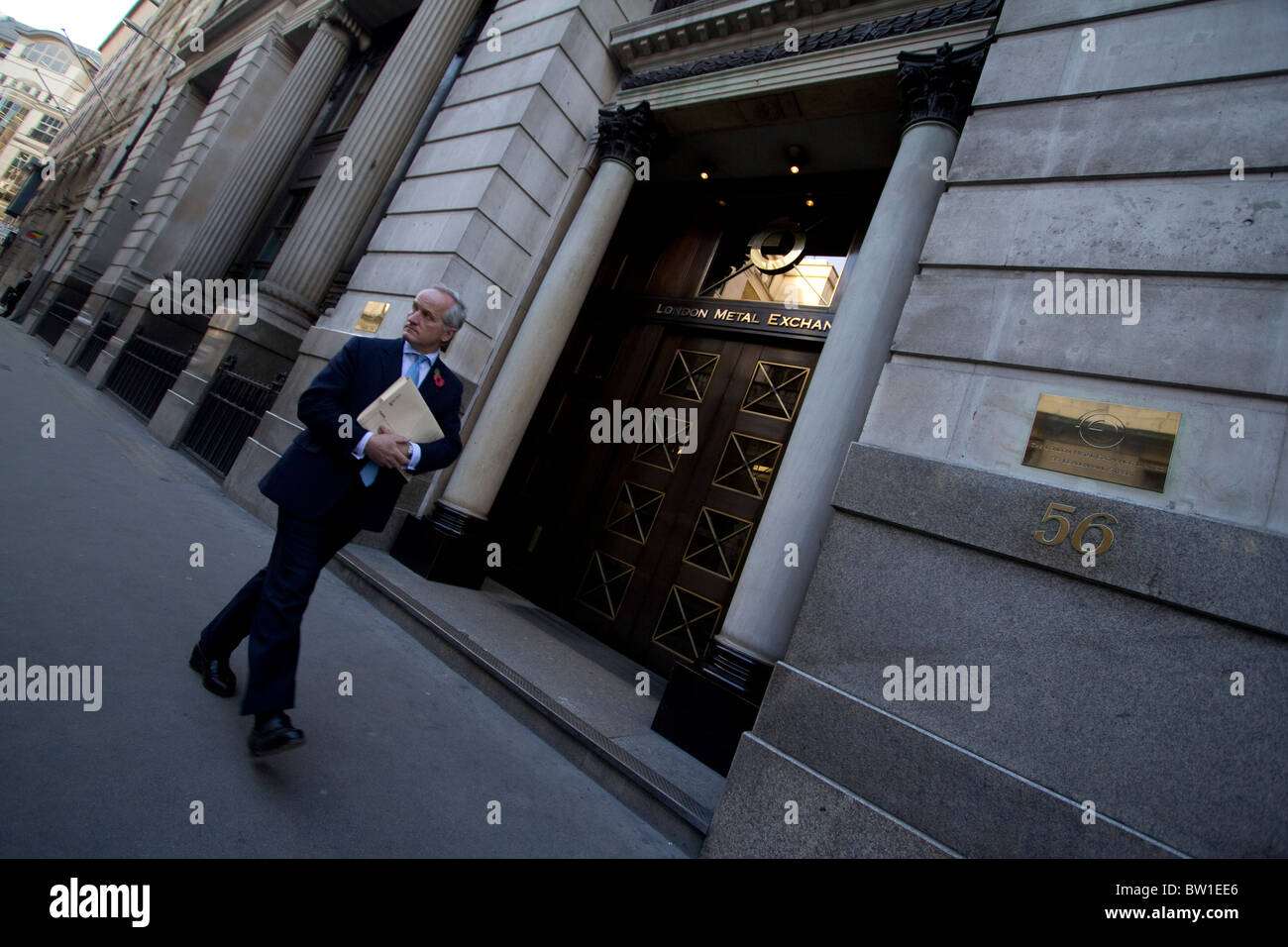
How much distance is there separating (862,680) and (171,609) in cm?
417

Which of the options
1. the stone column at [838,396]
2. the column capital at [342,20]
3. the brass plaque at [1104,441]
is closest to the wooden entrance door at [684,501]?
the stone column at [838,396]

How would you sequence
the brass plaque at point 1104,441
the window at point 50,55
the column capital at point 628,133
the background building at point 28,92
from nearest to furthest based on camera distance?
the brass plaque at point 1104,441 < the column capital at point 628,133 < the background building at point 28,92 < the window at point 50,55

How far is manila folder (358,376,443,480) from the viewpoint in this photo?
2.68 metres

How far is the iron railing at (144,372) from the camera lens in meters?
10.5

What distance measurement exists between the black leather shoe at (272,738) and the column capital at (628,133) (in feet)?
25.0

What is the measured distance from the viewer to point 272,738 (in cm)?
246

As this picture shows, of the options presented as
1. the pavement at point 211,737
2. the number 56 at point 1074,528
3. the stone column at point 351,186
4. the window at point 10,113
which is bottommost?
the pavement at point 211,737

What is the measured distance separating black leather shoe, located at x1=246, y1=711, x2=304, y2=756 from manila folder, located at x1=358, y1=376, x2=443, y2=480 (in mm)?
1344

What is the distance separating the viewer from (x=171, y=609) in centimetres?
359

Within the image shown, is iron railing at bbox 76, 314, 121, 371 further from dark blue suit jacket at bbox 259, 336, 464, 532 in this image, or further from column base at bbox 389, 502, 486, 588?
dark blue suit jacket at bbox 259, 336, 464, 532

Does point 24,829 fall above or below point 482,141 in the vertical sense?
below

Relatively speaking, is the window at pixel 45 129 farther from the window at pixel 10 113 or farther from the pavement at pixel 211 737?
the pavement at pixel 211 737
